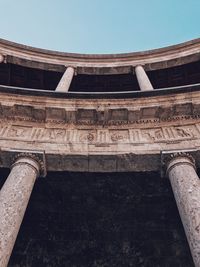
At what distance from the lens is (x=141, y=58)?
613 inches

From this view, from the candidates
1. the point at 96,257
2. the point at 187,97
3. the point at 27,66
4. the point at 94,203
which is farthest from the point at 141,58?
the point at 96,257

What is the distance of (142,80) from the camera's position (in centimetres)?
1246

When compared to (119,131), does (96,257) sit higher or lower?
lower

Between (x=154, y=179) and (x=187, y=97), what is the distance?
8.28ft

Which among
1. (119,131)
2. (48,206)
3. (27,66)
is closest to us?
(119,131)

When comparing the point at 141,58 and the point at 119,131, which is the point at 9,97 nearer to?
the point at 119,131

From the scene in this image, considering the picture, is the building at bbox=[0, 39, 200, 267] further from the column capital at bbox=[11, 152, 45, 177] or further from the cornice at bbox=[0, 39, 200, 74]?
the cornice at bbox=[0, 39, 200, 74]

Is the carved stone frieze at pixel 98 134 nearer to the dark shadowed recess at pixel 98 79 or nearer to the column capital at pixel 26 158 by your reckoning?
the column capital at pixel 26 158

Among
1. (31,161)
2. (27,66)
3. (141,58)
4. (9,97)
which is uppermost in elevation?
(141,58)

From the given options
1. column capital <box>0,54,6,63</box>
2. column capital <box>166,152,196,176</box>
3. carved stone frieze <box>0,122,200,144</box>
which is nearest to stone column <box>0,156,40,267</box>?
carved stone frieze <box>0,122,200,144</box>

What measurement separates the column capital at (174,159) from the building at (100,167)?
0.02 meters

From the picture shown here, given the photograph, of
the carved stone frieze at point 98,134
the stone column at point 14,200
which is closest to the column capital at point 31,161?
the stone column at point 14,200

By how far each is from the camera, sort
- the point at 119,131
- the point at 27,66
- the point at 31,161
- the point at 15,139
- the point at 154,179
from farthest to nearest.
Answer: the point at 27,66 → the point at 154,179 → the point at 119,131 → the point at 15,139 → the point at 31,161

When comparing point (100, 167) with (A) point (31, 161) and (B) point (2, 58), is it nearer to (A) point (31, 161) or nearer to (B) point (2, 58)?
(A) point (31, 161)
